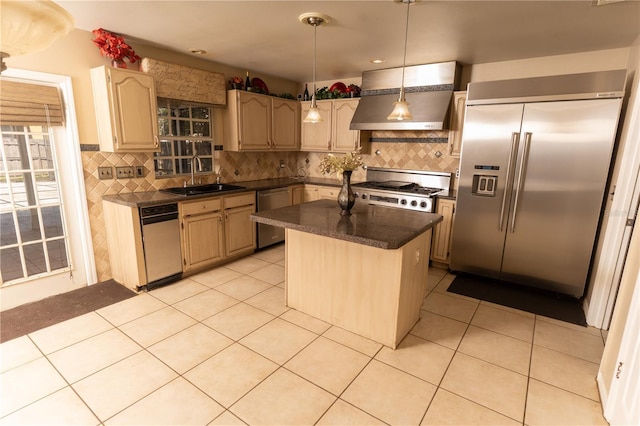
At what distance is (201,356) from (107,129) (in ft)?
7.49

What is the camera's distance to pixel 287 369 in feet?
7.09

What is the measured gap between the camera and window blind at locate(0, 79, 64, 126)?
2.60 m

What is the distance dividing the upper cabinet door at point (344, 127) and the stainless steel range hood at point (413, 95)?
0.21 metres

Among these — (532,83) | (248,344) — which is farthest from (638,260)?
(248,344)

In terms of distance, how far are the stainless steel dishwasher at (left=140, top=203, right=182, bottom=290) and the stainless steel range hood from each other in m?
2.55

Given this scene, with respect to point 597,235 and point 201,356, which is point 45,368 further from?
point 597,235

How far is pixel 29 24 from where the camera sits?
0.87 m

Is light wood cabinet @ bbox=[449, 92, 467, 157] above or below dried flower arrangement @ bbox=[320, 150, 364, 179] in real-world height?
above

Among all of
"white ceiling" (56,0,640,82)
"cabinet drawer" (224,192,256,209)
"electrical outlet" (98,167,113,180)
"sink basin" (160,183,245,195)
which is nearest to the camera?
Answer: "white ceiling" (56,0,640,82)

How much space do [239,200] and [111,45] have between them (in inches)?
76.3

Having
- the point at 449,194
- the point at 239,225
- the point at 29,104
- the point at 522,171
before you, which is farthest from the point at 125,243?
the point at 522,171

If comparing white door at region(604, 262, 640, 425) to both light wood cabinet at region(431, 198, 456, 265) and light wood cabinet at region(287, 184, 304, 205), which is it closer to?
light wood cabinet at region(431, 198, 456, 265)

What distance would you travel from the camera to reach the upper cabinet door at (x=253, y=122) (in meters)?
4.21

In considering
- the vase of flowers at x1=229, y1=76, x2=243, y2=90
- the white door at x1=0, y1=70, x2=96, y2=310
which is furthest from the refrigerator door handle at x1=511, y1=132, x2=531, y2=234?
the white door at x1=0, y1=70, x2=96, y2=310
